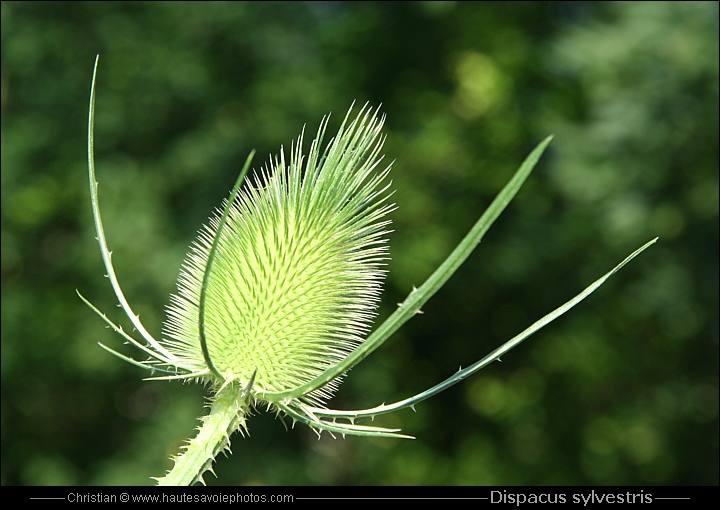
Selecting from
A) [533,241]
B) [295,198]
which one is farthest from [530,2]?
[295,198]

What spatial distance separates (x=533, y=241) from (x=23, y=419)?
11.6 feet

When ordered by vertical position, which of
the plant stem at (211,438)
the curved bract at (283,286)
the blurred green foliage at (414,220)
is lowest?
the plant stem at (211,438)

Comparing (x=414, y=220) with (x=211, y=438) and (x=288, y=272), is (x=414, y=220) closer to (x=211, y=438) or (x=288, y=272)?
(x=288, y=272)

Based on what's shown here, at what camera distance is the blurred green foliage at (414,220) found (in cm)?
483

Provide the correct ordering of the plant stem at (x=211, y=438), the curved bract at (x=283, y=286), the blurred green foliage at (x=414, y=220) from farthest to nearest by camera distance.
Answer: the blurred green foliage at (x=414, y=220) < the curved bract at (x=283, y=286) < the plant stem at (x=211, y=438)

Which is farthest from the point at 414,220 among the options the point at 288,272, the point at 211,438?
the point at 211,438

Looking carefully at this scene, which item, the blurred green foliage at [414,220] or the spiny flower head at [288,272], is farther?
the blurred green foliage at [414,220]

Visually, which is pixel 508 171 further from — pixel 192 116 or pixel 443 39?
pixel 192 116

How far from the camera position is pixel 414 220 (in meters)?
5.77

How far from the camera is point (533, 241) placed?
5.50 metres

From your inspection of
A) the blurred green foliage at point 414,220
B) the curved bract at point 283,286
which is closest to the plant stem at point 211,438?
the curved bract at point 283,286

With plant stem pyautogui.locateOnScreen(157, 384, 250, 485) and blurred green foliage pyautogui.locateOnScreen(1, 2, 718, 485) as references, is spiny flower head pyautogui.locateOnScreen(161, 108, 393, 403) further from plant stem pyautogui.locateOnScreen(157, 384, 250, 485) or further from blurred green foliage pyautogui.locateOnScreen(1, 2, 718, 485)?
blurred green foliage pyautogui.locateOnScreen(1, 2, 718, 485)

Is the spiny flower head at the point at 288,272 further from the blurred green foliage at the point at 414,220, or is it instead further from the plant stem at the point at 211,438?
the blurred green foliage at the point at 414,220

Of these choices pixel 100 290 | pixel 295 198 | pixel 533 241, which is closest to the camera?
pixel 295 198
